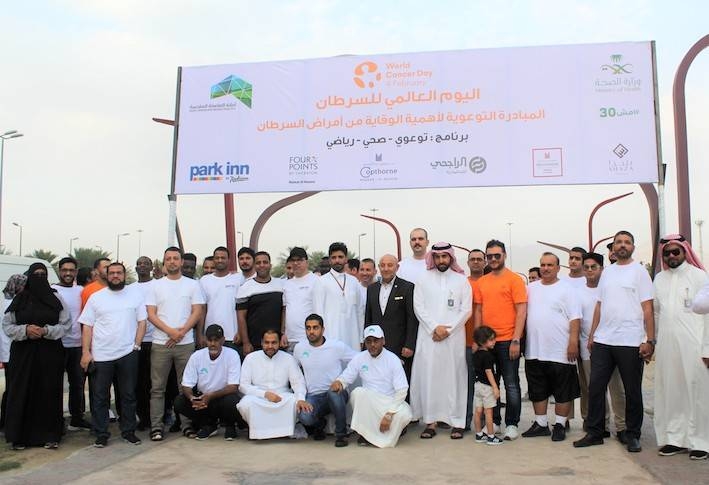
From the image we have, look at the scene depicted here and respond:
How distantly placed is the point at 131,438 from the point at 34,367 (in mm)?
1060

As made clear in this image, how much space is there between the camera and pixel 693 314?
562 cm

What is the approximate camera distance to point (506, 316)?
6359 millimetres

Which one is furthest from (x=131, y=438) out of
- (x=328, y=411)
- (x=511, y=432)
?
(x=511, y=432)

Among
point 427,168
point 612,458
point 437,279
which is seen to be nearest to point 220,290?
point 437,279

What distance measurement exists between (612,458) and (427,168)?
4.20 metres

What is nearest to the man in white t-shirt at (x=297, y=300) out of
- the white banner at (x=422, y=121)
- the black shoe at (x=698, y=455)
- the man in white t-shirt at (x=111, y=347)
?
the man in white t-shirt at (x=111, y=347)

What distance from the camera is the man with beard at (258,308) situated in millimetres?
6844

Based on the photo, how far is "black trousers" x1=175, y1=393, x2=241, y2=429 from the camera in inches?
250

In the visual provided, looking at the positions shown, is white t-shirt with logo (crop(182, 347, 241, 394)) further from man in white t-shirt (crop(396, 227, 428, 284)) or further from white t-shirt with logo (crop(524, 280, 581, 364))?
white t-shirt with logo (crop(524, 280, 581, 364))

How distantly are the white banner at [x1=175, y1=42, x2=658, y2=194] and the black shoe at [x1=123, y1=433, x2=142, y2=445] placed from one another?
11.5 ft

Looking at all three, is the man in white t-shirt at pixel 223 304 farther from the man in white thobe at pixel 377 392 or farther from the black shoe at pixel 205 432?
the man in white thobe at pixel 377 392

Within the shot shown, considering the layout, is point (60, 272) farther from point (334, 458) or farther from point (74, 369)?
point (334, 458)

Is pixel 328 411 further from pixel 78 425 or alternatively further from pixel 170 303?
pixel 78 425

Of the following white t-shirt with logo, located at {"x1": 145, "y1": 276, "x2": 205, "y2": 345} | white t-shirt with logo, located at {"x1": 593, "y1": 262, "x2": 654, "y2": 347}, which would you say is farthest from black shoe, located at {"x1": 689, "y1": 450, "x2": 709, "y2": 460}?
white t-shirt with logo, located at {"x1": 145, "y1": 276, "x2": 205, "y2": 345}
